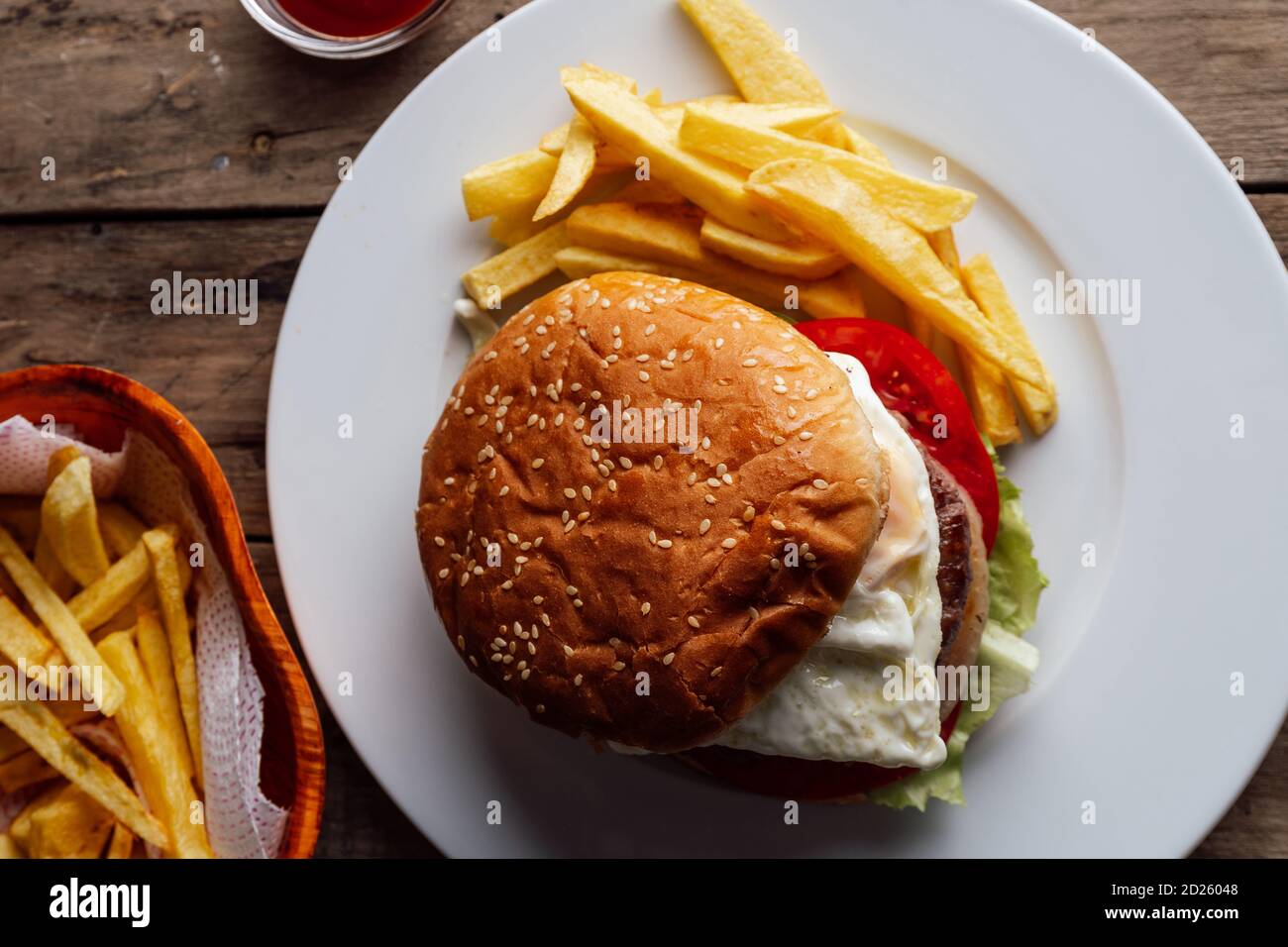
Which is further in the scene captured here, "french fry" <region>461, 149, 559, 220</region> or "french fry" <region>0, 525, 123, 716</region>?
"french fry" <region>461, 149, 559, 220</region>

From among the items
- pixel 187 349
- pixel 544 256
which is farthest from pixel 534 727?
pixel 187 349

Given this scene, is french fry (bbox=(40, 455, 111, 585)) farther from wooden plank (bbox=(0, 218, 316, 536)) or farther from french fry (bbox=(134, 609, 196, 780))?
wooden plank (bbox=(0, 218, 316, 536))

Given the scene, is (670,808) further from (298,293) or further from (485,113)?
(485,113)

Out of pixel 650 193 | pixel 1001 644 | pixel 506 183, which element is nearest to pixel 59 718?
pixel 506 183

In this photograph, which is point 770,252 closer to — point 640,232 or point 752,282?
point 752,282

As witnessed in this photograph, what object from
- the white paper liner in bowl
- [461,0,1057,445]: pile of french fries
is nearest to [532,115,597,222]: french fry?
[461,0,1057,445]: pile of french fries
